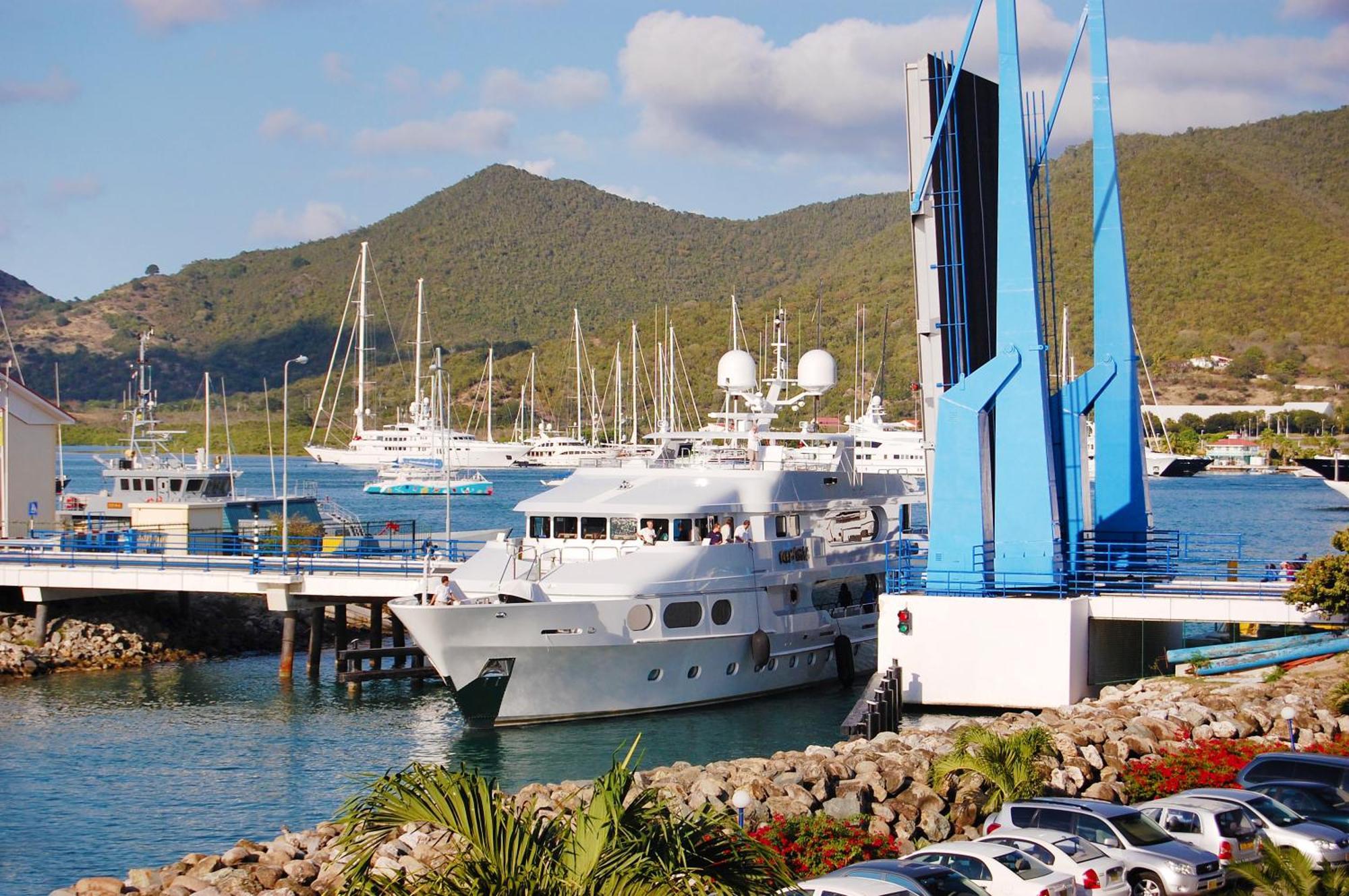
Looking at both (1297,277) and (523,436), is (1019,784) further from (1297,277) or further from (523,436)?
(1297,277)

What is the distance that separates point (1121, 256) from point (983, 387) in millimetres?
5727

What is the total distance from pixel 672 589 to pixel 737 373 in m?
9.07

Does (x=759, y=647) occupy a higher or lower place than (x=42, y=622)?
lower

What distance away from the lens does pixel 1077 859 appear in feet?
48.4

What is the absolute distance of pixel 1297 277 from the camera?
19788 cm

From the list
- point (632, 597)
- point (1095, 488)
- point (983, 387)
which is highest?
point (983, 387)

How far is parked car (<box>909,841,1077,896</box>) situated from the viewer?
13961 mm

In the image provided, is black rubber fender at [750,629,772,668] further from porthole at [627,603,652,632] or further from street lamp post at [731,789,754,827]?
street lamp post at [731,789,754,827]

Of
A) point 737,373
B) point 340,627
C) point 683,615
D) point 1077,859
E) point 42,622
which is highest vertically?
point 737,373

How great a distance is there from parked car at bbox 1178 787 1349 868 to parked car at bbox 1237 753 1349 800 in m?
1.46

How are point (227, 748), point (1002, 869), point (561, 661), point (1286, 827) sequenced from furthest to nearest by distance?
point (227, 748) < point (561, 661) < point (1286, 827) < point (1002, 869)

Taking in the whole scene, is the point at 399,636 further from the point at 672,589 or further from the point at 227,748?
the point at 672,589

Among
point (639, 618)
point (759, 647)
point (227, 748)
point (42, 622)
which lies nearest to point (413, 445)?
point (42, 622)

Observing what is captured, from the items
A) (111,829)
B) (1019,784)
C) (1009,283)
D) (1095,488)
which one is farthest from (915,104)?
(111,829)
